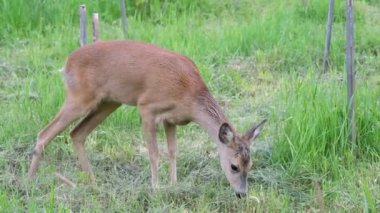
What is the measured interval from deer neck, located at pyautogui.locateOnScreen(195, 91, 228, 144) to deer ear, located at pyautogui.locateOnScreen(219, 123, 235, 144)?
0.64 feet

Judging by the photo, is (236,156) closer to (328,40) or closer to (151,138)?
(151,138)

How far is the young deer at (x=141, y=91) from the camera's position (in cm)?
641

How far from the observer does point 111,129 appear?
291 inches

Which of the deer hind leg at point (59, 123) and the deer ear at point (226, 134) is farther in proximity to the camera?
the deer hind leg at point (59, 123)

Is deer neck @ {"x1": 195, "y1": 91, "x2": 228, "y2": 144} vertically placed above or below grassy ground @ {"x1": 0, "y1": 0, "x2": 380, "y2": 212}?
above

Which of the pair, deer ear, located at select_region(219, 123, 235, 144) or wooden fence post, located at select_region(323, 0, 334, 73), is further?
wooden fence post, located at select_region(323, 0, 334, 73)

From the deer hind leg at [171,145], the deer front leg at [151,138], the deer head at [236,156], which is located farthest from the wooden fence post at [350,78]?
the deer front leg at [151,138]

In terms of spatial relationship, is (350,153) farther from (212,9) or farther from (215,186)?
(212,9)

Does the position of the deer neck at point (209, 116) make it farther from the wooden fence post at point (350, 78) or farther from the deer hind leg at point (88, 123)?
the wooden fence post at point (350, 78)

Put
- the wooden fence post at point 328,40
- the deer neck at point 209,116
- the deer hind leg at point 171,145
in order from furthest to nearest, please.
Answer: the wooden fence post at point 328,40, the deer hind leg at point 171,145, the deer neck at point 209,116

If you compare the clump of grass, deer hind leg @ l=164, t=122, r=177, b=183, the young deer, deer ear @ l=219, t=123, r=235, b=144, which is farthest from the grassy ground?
deer ear @ l=219, t=123, r=235, b=144

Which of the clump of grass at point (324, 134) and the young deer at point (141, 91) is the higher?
the young deer at point (141, 91)

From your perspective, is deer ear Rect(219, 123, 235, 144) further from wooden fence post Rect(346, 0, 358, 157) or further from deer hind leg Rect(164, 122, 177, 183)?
wooden fence post Rect(346, 0, 358, 157)

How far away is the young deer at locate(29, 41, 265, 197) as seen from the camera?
641 cm
